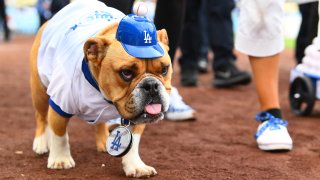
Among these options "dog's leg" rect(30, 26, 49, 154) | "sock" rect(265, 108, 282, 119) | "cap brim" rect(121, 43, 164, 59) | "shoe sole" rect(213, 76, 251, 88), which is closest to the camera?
"cap brim" rect(121, 43, 164, 59)

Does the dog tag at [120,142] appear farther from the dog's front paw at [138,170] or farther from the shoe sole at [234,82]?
the shoe sole at [234,82]

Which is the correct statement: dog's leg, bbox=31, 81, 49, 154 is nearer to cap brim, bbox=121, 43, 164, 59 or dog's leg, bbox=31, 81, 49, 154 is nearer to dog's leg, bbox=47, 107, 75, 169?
dog's leg, bbox=47, 107, 75, 169

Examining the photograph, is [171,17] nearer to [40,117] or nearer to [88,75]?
[40,117]

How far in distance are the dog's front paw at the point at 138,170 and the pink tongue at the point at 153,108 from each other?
1.03 ft

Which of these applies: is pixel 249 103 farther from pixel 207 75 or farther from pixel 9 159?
pixel 9 159

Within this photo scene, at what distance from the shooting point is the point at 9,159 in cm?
224

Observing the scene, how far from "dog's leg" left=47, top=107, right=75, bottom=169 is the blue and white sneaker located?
32.9 inches

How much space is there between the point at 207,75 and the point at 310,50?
81.3 inches

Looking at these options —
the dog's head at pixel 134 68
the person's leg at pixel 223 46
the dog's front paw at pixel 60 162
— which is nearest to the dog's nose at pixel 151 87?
the dog's head at pixel 134 68

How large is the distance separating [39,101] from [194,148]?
69 cm

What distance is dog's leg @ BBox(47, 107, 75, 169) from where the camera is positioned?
82.0 inches

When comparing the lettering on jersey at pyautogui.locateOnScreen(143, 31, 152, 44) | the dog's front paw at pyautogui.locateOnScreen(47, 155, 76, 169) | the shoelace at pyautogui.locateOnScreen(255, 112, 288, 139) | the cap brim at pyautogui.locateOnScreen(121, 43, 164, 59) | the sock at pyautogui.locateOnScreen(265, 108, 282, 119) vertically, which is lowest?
the dog's front paw at pyautogui.locateOnScreen(47, 155, 76, 169)

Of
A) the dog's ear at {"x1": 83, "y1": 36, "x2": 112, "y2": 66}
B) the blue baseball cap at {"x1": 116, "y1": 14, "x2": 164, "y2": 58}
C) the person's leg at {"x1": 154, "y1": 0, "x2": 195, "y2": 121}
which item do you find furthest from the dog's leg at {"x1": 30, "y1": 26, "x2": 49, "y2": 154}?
the person's leg at {"x1": 154, "y1": 0, "x2": 195, "y2": 121}

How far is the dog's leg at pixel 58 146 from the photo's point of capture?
2082 millimetres
